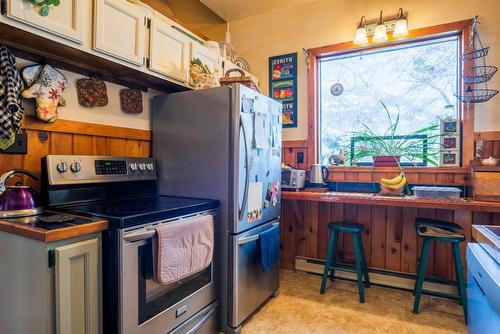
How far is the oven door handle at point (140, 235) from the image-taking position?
133 cm

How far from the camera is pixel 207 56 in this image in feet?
8.02

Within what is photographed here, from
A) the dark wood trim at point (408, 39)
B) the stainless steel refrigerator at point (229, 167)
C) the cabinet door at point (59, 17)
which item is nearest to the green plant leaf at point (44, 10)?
the cabinet door at point (59, 17)

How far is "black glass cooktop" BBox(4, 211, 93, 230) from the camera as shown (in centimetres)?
122

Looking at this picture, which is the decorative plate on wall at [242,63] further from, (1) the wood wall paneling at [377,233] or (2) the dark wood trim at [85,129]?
(1) the wood wall paneling at [377,233]

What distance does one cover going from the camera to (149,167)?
85.0 inches

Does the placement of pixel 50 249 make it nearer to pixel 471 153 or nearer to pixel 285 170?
pixel 285 170

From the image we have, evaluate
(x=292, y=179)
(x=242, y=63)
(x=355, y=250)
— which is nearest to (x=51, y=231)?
(x=292, y=179)

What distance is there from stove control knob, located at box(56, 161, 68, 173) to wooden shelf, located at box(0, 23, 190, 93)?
57cm

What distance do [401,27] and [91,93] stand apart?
246 centimetres

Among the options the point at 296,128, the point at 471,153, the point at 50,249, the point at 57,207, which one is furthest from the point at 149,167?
the point at 471,153

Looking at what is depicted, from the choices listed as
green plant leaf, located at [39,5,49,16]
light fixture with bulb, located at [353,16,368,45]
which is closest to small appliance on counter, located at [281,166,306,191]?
light fixture with bulb, located at [353,16,368,45]

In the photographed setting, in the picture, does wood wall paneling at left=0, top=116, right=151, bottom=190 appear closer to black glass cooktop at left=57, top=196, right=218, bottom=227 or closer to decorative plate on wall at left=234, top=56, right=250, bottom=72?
black glass cooktop at left=57, top=196, right=218, bottom=227

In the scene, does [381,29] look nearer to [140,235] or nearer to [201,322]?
[140,235]

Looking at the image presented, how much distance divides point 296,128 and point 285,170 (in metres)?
0.57
